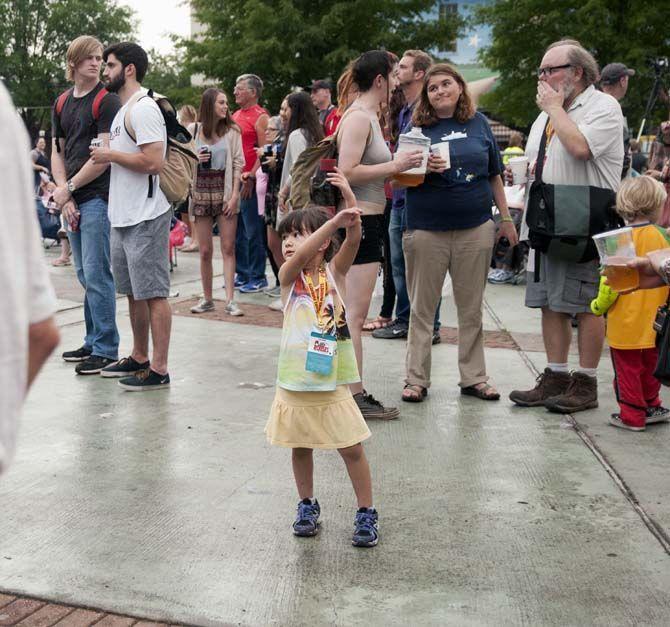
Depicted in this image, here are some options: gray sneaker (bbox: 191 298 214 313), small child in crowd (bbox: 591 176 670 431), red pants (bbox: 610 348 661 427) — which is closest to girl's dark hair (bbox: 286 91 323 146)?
gray sneaker (bbox: 191 298 214 313)

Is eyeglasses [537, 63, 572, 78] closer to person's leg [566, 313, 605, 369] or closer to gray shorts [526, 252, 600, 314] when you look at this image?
gray shorts [526, 252, 600, 314]

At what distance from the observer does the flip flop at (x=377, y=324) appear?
820cm

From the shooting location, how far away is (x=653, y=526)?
386 centimetres

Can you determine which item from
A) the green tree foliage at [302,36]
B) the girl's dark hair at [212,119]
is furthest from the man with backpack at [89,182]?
the green tree foliage at [302,36]

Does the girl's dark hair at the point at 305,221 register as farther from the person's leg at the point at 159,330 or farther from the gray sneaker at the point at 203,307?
the gray sneaker at the point at 203,307

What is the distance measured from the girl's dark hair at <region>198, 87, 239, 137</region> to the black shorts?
3979 millimetres

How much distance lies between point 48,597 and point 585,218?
354 cm

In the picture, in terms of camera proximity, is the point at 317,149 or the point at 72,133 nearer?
the point at 317,149

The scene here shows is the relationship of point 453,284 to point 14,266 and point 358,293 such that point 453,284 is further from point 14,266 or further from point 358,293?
point 14,266

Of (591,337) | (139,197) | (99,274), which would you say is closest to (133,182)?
(139,197)

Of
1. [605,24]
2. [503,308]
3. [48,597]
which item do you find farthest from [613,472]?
[605,24]

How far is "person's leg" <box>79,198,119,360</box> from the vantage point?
21.0ft

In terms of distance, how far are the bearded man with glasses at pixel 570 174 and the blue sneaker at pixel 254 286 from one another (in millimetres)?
4949

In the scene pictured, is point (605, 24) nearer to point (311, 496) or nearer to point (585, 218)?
point (585, 218)
